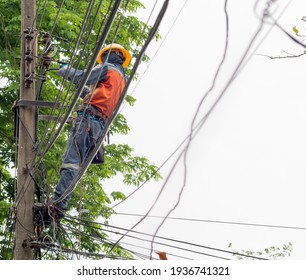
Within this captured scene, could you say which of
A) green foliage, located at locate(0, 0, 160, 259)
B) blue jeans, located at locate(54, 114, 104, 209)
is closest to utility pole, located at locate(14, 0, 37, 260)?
blue jeans, located at locate(54, 114, 104, 209)

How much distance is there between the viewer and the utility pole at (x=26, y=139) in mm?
9109

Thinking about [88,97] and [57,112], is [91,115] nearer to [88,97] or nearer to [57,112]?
[88,97]

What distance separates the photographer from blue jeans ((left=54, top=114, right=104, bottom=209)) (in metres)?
8.26

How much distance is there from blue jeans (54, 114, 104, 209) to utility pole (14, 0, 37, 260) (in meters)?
1.02

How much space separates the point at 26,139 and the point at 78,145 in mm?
1271

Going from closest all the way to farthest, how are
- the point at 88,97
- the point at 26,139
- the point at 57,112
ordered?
the point at 88,97 < the point at 26,139 < the point at 57,112

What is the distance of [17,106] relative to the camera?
9.46 meters

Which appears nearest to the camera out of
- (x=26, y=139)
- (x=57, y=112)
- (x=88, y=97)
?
(x=88, y=97)

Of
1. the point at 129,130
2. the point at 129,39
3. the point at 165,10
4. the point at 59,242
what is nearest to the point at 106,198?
the point at 129,130

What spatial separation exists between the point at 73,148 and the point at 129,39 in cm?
648

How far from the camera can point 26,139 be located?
935 cm

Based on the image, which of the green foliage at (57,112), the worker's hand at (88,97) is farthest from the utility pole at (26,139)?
the green foliage at (57,112)

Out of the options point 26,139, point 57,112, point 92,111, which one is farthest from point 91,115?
point 57,112

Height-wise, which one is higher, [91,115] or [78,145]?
[91,115]
